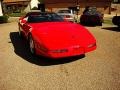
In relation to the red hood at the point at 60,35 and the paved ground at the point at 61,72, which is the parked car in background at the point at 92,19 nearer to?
the paved ground at the point at 61,72

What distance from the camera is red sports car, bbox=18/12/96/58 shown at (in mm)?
6516

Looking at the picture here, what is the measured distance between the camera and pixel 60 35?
7109 mm

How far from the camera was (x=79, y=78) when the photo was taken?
5.65 m

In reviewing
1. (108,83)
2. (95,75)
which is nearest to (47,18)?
(95,75)

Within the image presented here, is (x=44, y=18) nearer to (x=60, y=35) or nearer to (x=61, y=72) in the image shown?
(x=60, y=35)

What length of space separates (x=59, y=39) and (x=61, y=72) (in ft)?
3.94

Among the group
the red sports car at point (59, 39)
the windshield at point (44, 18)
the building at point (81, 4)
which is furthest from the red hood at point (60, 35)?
the building at point (81, 4)

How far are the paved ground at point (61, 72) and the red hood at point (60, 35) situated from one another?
1.96 feet

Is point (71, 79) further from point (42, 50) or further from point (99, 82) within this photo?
point (42, 50)

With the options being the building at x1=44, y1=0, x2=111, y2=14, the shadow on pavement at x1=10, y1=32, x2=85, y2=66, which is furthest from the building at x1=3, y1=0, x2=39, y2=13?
the shadow on pavement at x1=10, y1=32, x2=85, y2=66

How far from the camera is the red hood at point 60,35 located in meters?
6.68

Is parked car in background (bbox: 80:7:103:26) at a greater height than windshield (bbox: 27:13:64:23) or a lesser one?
lesser

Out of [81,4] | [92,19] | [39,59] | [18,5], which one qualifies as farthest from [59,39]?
[18,5]

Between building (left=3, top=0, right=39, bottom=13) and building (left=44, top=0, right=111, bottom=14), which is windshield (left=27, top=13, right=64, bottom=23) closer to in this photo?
building (left=44, top=0, right=111, bottom=14)
